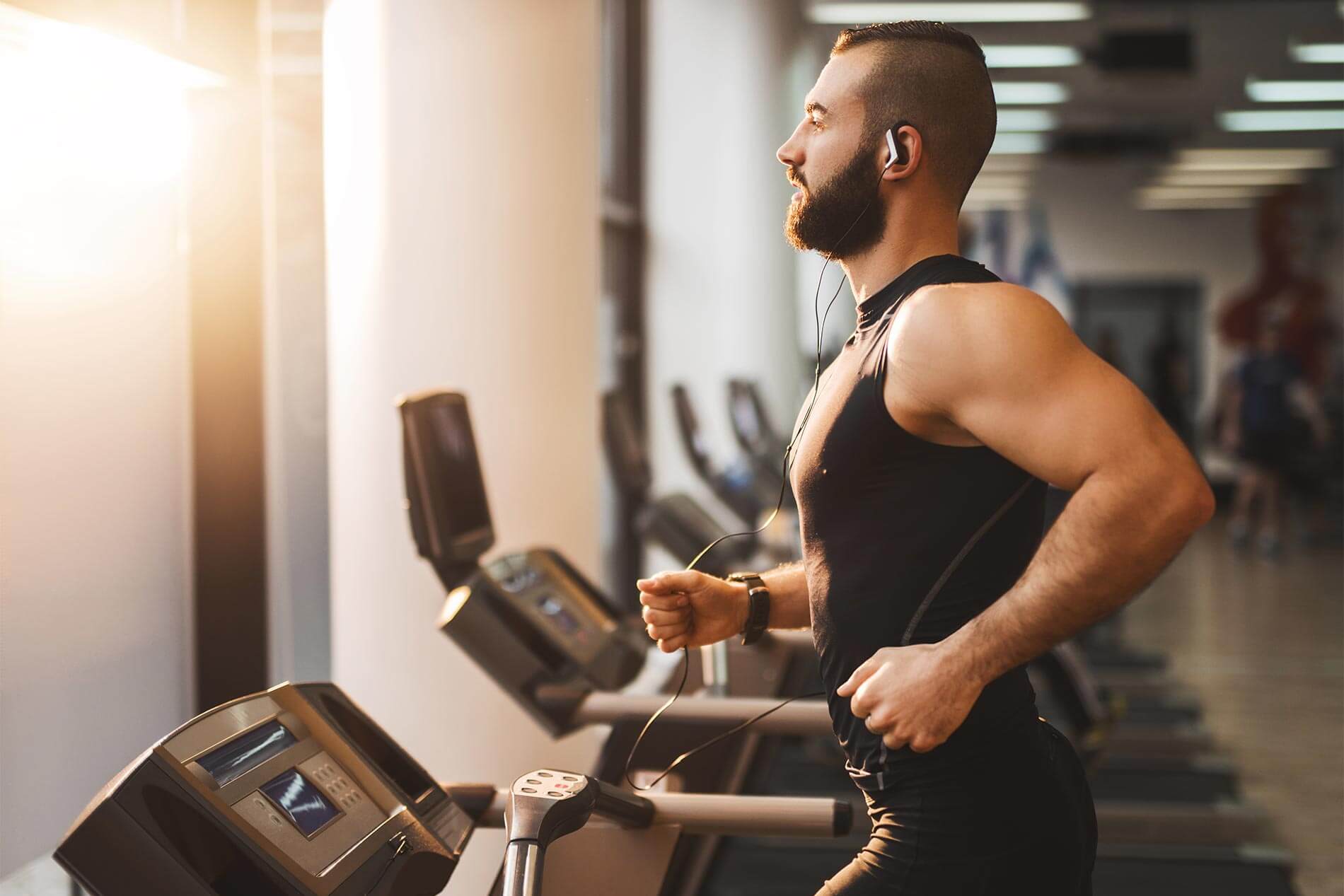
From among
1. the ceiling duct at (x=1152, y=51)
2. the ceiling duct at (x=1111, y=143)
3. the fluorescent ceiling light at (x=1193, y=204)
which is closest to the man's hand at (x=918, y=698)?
the ceiling duct at (x=1152, y=51)

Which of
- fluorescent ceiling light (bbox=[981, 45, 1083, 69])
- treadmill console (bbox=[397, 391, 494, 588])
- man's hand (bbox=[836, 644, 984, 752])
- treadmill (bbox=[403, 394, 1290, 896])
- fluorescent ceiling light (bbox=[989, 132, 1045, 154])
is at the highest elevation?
fluorescent ceiling light (bbox=[981, 45, 1083, 69])

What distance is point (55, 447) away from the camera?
6.14 feet

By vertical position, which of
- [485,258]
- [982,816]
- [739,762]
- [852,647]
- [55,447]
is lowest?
[739,762]

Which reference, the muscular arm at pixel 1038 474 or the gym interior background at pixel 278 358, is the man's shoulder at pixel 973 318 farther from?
the gym interior background at pixel 278 358

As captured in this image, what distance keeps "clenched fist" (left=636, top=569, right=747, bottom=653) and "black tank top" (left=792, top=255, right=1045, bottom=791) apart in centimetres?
21

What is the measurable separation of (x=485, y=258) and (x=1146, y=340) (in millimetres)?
13426

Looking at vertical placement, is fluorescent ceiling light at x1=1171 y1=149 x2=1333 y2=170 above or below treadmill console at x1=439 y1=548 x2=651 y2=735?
above

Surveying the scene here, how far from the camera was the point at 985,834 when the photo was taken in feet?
4.34

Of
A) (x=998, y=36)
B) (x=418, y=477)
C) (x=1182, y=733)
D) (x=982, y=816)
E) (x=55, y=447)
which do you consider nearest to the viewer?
(x=982, y=816)

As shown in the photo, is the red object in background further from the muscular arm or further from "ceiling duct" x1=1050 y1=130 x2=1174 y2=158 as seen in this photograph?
the muscular arm

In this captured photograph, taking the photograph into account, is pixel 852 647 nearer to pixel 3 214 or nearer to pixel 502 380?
pixel 3 214

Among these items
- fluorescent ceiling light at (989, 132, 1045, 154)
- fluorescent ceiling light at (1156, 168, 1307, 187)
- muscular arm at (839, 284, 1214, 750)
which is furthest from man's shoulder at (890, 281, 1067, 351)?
fluorescent ceiling light at (1156, 168, 1307, 187)

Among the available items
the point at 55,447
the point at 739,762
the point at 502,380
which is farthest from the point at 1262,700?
the point at 55,447

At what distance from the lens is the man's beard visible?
142 cm
